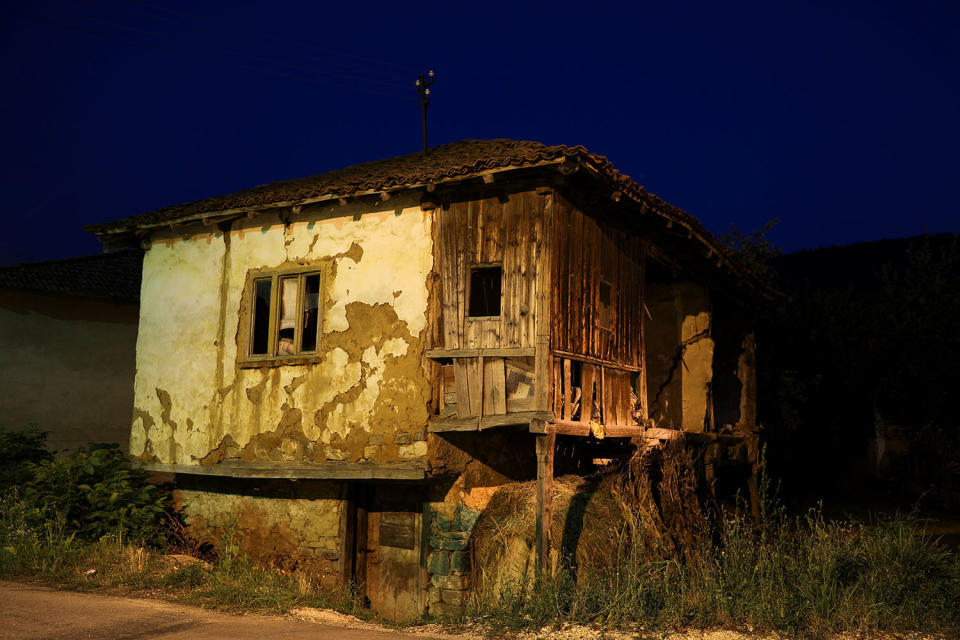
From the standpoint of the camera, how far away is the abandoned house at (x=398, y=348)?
10164 millimetres

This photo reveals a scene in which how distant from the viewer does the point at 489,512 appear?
10.5m

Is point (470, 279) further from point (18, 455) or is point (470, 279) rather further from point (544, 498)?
point (18, 455)

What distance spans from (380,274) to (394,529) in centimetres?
360

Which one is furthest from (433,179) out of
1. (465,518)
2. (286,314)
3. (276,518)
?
(276,518)

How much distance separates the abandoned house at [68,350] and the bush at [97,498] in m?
5.70

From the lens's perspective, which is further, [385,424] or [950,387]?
[950,387]

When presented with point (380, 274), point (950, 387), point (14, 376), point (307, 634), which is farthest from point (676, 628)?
point (950, 387)

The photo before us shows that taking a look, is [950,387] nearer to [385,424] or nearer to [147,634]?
[385,424]

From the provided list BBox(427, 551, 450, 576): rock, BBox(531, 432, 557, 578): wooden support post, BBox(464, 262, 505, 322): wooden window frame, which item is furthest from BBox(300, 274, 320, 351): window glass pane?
BBox(531, 432, 557, 578): wooden support post

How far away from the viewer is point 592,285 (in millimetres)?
11062

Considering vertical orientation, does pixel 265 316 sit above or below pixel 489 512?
above

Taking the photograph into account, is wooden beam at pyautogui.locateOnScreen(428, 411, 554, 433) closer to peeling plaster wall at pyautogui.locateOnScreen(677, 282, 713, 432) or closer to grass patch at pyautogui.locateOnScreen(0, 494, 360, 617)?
grass patch at pyautogui.locateOnScreen(0, 494, 360, 617)

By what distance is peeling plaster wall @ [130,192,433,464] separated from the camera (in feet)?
35.2

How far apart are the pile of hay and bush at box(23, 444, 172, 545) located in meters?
4.85
